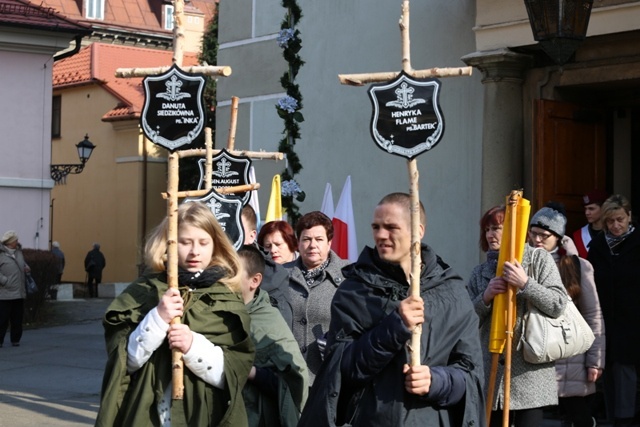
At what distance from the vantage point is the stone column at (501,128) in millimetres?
13430

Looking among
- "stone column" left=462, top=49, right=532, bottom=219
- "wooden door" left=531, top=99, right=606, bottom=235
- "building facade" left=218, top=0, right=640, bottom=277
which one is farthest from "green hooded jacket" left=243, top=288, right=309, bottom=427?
"stone column" left=462, top=49, right=532, bottom=219

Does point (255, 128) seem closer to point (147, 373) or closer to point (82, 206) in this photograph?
point (147, 373)

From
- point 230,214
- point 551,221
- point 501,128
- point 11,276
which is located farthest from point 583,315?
point 11,276

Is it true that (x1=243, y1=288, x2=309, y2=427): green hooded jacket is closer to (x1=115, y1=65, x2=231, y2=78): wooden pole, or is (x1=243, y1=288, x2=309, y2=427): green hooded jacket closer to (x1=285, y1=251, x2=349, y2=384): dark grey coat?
(x1=115, y1=65, x2=231, y2=78): wooden pole

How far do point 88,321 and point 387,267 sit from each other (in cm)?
1946

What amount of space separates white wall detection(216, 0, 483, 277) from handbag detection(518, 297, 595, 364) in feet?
22.1

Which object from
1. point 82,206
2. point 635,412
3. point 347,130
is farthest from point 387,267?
point 82,206

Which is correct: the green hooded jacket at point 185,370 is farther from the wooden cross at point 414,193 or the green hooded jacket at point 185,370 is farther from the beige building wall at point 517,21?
the beige building wall at point 517,21

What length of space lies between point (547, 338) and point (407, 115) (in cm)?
226

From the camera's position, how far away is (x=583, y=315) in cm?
847

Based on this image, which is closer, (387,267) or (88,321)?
(387,267)

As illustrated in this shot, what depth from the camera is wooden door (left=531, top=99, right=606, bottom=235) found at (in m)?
12.9

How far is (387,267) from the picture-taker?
505cm

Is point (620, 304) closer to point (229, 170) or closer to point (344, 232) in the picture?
point (229, 170)
